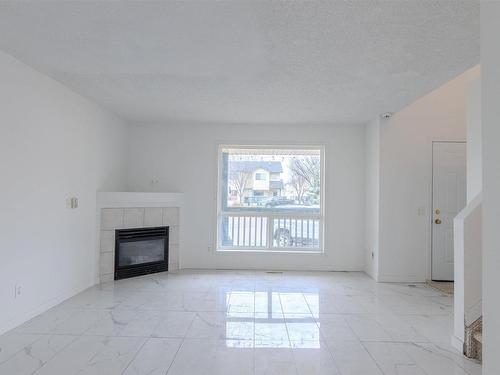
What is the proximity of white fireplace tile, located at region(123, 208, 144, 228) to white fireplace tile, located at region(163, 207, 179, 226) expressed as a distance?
384mm

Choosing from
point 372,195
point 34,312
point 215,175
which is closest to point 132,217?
point 215,175

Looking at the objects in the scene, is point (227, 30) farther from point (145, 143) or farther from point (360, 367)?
point (145, 143)

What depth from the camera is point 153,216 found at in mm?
5094

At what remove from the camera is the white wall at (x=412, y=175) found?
483 cm

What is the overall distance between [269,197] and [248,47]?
3.26 metres

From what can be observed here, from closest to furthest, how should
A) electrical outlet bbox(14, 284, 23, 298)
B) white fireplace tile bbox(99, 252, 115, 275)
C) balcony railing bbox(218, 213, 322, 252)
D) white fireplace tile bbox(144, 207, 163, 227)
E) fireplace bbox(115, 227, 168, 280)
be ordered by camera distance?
electrical outlet bbox(14, 284, 23, 298), white fireplace tile bbox(99, 252, 115, 275), fireplace bbox(115, 227, 168, 280), white fireplace tile bbox(144, 207, 163, 227), balcony railing bbox(218, 213, 322, 252)

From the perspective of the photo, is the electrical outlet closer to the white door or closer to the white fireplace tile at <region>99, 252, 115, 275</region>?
the white fireplace tile at <region>99, 252, 115, 275</region>

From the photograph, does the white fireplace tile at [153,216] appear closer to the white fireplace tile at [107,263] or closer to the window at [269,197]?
the white fireplace tile at [107,263]

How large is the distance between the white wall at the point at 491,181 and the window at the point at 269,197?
4.58 meters

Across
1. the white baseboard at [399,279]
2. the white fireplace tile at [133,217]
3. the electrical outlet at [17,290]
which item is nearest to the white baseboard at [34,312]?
the electrical outlet at [17,290]

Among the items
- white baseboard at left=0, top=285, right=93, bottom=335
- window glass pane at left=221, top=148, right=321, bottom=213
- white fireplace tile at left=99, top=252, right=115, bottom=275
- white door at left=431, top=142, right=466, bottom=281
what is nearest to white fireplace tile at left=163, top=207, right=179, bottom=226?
window glass pane at left=221, top=148, right=321, bottom=213

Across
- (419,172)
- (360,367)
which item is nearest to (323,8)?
(360,367)

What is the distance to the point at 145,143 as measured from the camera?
18.2 ft

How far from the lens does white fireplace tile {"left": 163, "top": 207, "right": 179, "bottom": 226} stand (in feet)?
17.2
